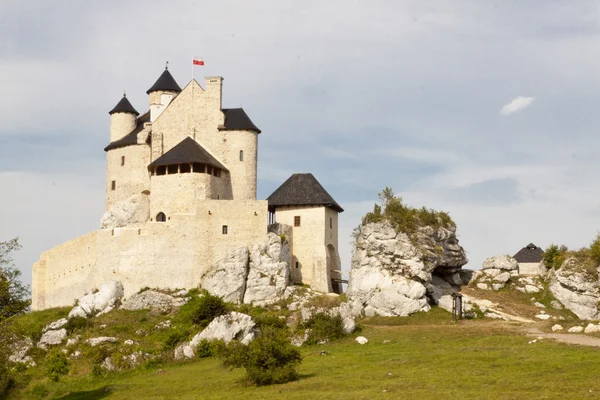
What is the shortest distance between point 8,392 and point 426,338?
21375 millimetres

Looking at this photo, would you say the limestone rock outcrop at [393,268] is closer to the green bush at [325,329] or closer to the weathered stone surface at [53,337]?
the green bush at [325,329]

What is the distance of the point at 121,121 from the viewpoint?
228 feet

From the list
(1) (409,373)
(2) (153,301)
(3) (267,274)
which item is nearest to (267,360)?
(1) (409,373)

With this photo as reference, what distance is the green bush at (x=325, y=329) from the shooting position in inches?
1881

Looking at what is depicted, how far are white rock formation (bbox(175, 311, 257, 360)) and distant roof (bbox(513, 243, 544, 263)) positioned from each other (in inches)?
1293

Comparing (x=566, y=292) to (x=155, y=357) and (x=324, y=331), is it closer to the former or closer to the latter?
(x=324, y=331)

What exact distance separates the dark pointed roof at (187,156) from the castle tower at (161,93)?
19.6 ft

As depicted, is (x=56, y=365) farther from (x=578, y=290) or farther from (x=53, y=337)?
(x=578, y=290)

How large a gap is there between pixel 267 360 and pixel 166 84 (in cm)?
3775

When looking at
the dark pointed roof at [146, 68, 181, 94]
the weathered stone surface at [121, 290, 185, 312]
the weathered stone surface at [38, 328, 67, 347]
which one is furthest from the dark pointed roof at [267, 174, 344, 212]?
the weathered stone surface at [38, 328, 67, 347]

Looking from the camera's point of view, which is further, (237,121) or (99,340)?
(237,121)

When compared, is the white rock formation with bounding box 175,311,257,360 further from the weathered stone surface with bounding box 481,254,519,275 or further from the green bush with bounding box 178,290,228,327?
the weathered stone surface with bounding box 481,254,519,275

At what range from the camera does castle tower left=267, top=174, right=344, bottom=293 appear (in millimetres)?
61219

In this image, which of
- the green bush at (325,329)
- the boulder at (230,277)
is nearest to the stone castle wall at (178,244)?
the boulder at (230,277)
